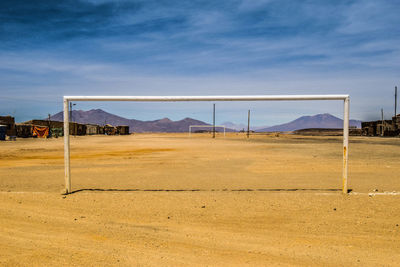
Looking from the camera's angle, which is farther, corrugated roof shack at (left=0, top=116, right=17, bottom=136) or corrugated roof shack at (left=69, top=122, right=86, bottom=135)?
corrugated roof shack at (left=69, top=122, right=86, bottom=135)

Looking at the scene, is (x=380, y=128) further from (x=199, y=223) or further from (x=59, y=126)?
(x=199, y=223)

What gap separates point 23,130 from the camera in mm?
39844

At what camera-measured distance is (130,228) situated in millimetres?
3816

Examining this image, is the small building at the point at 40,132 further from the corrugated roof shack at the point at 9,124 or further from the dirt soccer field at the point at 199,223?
the dirt soccer field at the point at 199,223

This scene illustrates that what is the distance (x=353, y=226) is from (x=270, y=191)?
2167 mm

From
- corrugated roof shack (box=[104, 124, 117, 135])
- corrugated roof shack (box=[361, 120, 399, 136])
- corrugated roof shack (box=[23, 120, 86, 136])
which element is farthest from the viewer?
corrugated roof shack (box=[104, 124, 117, 135])

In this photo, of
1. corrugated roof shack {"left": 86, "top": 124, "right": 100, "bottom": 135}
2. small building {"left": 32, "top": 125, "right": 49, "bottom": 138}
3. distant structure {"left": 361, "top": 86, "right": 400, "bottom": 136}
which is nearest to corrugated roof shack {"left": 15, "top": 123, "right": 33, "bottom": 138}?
small building {"left": 32, "top": 125, "right": 49, "bottom": 138}

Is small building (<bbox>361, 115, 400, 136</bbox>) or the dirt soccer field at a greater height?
small building (<bbox>361, 115, 400, 136</bbox>)

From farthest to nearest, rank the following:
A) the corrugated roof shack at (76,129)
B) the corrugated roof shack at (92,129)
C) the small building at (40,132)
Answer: the corrugated roof shack at (92,129), the corrugated roof shack at (76,129), the small building at (40,132)

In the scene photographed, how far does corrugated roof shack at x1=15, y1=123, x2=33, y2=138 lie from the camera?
39250 millimetres

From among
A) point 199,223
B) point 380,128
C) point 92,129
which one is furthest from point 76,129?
point 380,128

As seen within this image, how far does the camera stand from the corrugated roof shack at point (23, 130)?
129 feet

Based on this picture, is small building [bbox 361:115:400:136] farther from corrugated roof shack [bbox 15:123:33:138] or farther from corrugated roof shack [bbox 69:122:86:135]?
corrugated roof shack [bbox 15:123:33:138]

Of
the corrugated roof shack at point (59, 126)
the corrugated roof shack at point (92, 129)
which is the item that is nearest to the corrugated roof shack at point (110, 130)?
the corrugated roof shack at point (92, 129)
